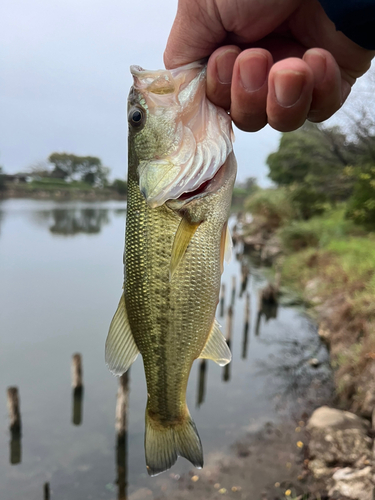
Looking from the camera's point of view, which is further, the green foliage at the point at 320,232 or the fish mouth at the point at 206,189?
the green foliage at the point at 320,232

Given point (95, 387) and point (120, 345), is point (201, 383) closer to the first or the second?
point (95, 387)

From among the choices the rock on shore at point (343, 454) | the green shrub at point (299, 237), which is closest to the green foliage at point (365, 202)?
the green shrub at point (299, 237)

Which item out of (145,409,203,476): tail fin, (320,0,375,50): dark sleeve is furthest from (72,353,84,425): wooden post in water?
(320,0,375,50): dark sleeve

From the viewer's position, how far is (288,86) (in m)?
1.47

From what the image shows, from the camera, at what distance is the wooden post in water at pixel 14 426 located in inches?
315

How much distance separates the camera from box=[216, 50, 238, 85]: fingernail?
5.40ft

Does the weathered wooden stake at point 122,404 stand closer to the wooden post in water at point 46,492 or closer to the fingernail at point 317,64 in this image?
the wooden post in water at point 46,492

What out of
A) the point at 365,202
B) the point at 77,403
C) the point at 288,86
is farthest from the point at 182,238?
the point at 365,202

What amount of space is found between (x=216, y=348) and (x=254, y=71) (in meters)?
1.35

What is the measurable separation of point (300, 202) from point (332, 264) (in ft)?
34.7

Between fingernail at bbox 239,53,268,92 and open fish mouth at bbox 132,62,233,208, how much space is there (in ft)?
0.64

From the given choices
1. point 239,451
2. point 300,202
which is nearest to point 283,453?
point 239,451

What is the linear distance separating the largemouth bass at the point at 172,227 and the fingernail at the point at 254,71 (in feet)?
0.64

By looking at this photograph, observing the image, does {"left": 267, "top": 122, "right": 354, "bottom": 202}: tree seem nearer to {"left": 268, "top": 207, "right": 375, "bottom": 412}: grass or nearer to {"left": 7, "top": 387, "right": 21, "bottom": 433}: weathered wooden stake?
{"left": 268, "top": 207, "right": 375, "bottom": 412}: grass
